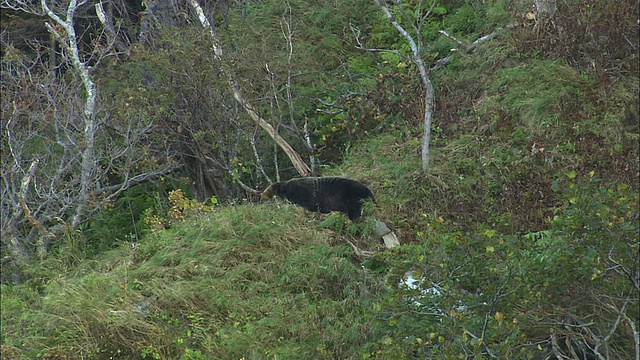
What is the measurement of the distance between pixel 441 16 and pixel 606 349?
25.0ft

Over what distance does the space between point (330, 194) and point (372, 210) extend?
508mm

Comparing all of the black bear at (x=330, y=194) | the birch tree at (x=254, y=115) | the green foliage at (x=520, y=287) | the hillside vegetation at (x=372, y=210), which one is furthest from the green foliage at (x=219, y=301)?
the birch tree at (x=254, y=115)

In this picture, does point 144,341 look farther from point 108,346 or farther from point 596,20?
point 596,20

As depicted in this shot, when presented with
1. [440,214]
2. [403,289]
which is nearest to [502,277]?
[403,289]

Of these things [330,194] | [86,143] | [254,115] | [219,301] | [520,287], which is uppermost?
[520,287]

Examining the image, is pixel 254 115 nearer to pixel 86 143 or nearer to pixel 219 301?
pixel 86 143

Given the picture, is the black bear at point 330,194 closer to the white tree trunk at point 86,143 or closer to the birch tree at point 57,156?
the birch tree at point 57,156

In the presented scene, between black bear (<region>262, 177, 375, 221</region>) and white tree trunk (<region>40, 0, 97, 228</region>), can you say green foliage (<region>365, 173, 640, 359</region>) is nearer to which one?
black bear (<region>262, 177, 375, 221</region>)

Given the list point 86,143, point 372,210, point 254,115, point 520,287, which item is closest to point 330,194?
point 372,210

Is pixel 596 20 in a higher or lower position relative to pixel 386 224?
higher

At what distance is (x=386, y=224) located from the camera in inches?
354

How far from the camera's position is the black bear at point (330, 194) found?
30.3 ft

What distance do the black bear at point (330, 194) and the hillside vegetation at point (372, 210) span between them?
19 centimetres

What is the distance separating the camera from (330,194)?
30.6ft
